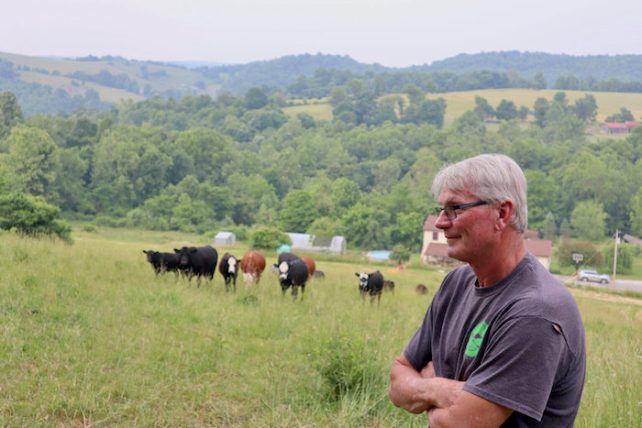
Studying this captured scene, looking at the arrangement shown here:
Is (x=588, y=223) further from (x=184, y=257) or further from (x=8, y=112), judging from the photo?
(x=8, y=112)

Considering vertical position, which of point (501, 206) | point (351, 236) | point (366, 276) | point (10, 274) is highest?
point (501, 206)

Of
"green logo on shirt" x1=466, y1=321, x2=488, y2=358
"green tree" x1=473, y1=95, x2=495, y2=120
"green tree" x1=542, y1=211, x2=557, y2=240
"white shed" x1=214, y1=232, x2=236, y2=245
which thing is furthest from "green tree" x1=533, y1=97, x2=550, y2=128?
"green logo on shirt" x1=466, y1=321, x2=488, y2=358

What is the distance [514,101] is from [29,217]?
169 m

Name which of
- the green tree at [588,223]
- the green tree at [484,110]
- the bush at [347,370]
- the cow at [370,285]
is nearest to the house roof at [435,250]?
the green tree at [588,223]

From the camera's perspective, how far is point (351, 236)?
77.8 metres

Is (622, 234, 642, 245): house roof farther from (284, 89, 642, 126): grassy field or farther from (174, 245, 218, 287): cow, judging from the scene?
(284, 89, 642, 126): grassy field

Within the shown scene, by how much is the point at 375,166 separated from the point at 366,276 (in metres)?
98.6

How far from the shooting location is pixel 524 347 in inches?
101

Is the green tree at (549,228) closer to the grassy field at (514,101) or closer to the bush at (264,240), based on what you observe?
the bush at (264,240)

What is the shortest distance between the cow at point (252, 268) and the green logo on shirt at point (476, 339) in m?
13.8

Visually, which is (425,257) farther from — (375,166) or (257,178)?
(375,166)

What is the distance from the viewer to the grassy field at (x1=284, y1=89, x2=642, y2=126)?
172 metres

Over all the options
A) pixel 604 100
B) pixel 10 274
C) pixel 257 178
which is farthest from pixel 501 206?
pixel 604 100

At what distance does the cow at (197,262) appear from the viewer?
16297mm
